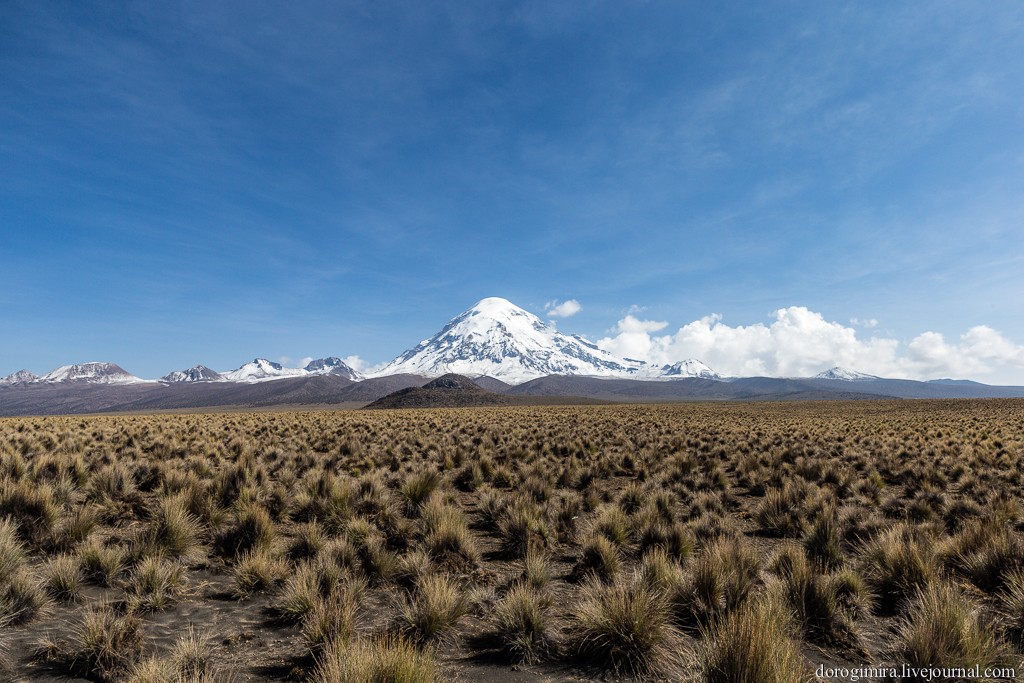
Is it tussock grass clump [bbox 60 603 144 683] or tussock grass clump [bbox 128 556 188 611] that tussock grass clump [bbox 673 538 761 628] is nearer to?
tussock grass clump [bbox 60 603 144 683]

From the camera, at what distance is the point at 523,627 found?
4.37 metres

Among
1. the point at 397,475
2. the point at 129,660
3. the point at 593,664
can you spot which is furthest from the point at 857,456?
the point at 129,660

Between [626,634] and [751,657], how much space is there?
1.16 meters

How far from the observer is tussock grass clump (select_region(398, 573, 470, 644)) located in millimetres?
4414

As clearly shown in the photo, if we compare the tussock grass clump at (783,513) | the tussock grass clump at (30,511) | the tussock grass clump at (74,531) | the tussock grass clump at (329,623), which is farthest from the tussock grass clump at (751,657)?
the tussock grass clump at (30,511)

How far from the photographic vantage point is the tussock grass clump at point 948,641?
3553 millimetres

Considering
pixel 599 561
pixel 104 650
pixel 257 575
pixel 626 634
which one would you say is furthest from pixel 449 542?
pixel 104 650

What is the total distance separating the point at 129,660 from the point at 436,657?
249 centimetres

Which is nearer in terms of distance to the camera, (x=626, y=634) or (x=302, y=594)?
(x=626, y=634)

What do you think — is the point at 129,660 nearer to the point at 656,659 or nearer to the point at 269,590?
the point at 269,590

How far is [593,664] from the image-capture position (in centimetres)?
401

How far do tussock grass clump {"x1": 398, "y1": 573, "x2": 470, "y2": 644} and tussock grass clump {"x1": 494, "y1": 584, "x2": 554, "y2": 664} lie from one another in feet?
1.41

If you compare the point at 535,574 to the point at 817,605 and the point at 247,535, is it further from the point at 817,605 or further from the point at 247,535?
the point at 247,535

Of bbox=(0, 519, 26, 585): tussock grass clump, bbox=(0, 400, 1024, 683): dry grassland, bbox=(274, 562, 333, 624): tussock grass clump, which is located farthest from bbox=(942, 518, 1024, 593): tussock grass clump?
bbox=(0, 519, 26, 585): tussock grass clump
